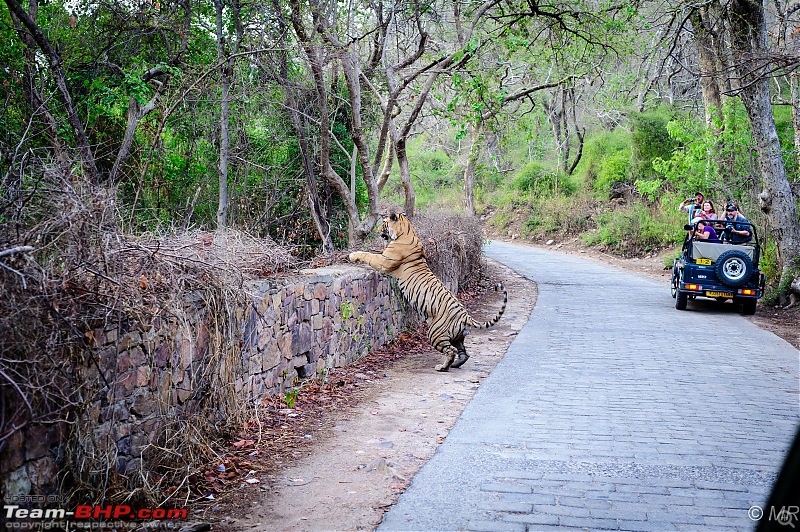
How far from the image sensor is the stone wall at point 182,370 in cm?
434

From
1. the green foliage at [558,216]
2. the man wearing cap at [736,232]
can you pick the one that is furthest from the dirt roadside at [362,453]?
the green foliage at [558,216]

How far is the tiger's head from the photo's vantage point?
10852 millimetres

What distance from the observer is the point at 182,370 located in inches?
226

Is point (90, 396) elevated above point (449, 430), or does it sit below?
above

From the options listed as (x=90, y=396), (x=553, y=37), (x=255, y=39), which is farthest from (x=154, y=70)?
(x=553, y=37)

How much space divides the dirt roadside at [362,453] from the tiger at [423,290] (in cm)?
39

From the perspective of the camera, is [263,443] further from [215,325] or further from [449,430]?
[449,430]

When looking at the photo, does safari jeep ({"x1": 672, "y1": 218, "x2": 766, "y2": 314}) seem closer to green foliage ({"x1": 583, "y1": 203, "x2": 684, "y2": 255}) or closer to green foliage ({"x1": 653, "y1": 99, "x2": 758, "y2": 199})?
green foliage ({"x1": 653, "y1": 99, "x2": 758, "y2": 199})

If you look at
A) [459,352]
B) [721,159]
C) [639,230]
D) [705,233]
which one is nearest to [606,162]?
[639,230]

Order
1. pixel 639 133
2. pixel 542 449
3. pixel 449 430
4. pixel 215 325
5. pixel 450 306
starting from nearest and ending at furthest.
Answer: pixel 215 325 < pixel 542 449 < pixel 449 430 < pixel 450 306 < pixel 639 133

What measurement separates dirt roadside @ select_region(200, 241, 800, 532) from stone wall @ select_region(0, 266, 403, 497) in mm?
619

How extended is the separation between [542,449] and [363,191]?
1163 cm

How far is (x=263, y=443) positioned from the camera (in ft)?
21.7

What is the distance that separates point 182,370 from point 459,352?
527 cm
